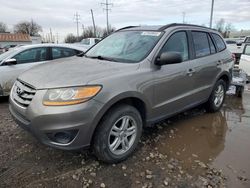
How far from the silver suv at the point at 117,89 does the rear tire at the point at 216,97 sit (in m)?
0.45

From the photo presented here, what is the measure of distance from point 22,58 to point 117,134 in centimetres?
431

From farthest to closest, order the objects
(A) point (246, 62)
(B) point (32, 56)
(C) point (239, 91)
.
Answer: (A) point (246, 62) → (C) point (239, 91) → (B) point (32, 56)

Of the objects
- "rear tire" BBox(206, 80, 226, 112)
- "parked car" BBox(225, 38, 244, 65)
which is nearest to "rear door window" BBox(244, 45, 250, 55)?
"parked car" BBox(225, 38, 244, 65)

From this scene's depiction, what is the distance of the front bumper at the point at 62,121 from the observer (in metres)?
2.61

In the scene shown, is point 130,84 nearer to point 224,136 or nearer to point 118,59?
point 118,59

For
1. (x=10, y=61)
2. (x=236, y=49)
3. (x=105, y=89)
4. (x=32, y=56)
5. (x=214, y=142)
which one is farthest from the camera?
(x=236, y=49)

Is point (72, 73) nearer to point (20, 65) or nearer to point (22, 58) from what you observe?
point (20, 65)

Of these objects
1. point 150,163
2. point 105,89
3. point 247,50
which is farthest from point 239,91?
point 105,89

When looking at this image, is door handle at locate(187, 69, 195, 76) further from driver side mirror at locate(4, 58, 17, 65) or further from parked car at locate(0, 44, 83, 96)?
driver side mirror at locate(4, 58, 17, 65)

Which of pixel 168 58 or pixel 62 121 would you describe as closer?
pixel 62 121

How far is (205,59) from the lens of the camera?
454 centimetres

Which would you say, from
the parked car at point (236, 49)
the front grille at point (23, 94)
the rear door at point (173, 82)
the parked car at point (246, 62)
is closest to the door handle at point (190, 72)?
the rear door at point (173, 82)

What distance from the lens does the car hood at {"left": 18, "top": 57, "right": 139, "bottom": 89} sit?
9.09ft

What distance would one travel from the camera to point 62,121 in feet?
8.57
